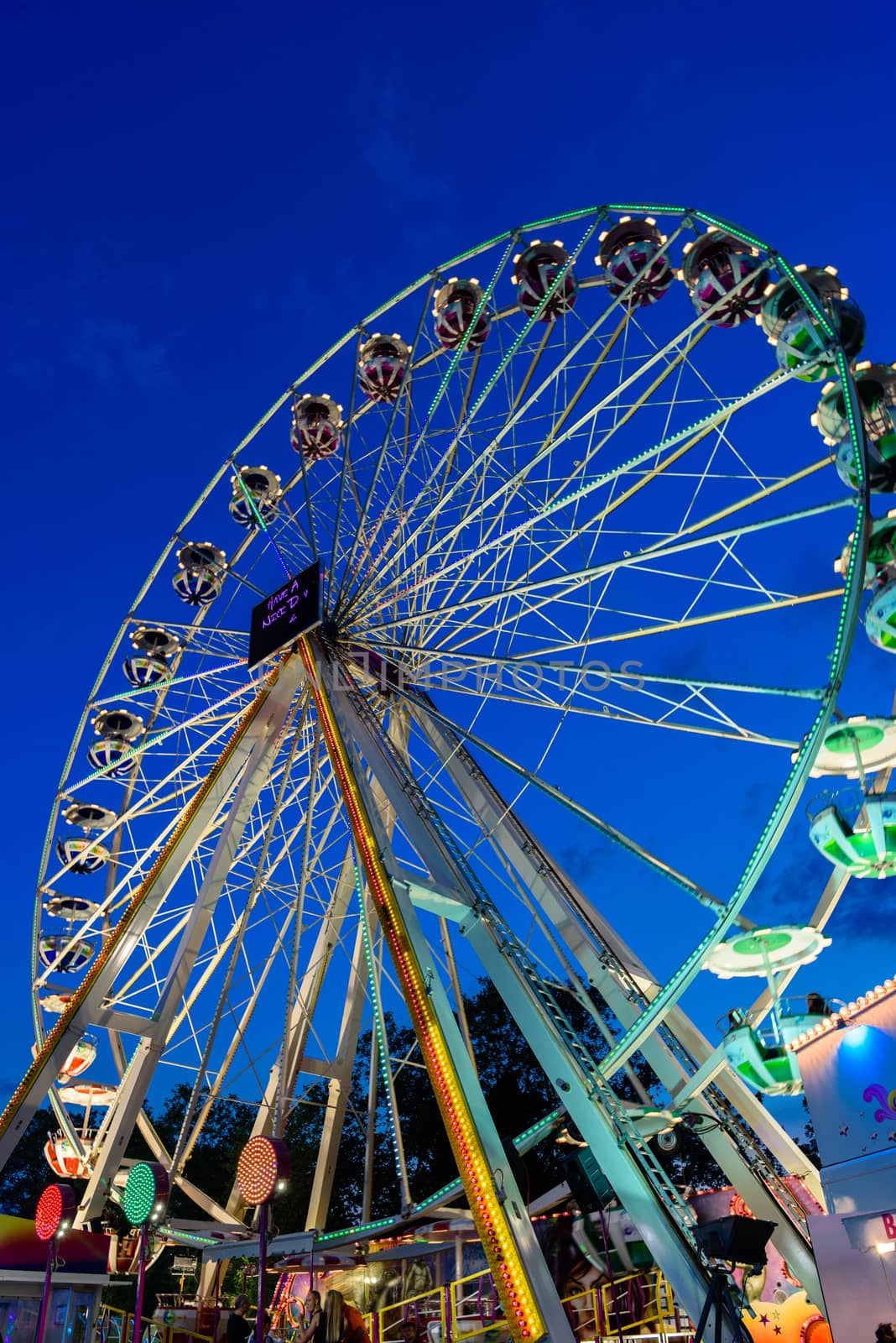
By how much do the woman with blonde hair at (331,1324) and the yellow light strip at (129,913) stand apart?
18.0 ft

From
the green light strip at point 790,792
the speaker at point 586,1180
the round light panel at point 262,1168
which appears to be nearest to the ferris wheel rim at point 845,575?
the green light strip at point 790,792

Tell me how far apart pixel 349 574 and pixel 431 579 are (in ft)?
6.71

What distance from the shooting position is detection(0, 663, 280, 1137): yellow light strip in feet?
44.7

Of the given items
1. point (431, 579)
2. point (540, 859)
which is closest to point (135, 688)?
point (431, 579)

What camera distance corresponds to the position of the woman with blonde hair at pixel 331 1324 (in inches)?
376

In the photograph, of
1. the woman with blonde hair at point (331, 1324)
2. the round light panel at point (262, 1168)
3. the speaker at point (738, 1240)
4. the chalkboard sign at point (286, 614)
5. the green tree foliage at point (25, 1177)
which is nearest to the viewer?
the speaker at point (738, 1240)

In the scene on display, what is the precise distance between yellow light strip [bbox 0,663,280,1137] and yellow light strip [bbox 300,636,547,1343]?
333 cm

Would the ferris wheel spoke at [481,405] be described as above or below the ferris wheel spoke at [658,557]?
above

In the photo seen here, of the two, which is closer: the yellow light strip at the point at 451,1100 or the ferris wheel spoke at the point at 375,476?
the yellow light strip at the point at 451,1100

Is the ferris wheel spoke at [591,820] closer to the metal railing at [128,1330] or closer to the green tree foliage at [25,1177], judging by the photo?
the metal railing at [128,1330]

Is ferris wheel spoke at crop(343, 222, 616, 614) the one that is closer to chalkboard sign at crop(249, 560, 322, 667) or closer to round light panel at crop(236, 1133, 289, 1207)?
chalkboard sign at crop(249, 560, 322, 667)

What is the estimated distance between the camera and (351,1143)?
31266 mm

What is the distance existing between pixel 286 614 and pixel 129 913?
4890 mm

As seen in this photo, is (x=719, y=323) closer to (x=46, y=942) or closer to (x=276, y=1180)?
(x=276, y=1180)
